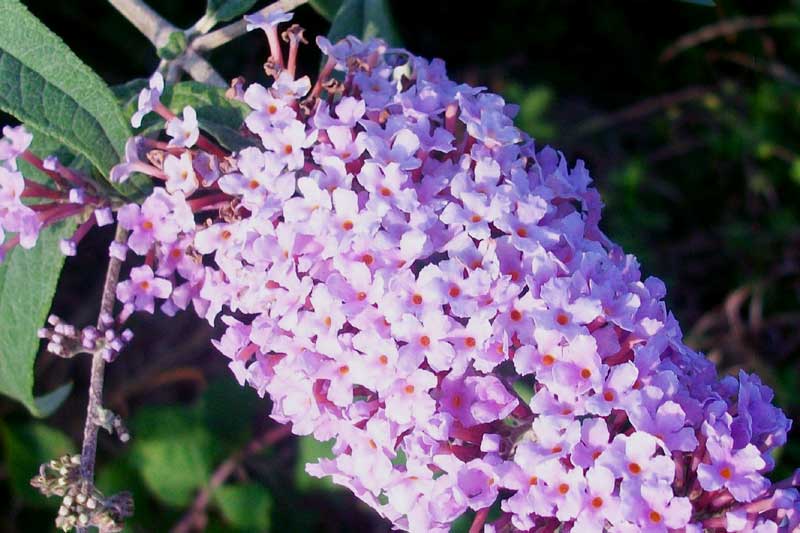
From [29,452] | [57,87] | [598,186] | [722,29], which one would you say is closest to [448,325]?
[57,87]

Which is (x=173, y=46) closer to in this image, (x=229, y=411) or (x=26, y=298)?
(x=26, y=298)

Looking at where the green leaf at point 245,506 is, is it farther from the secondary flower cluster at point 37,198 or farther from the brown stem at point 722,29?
the brown stem at point 722,29

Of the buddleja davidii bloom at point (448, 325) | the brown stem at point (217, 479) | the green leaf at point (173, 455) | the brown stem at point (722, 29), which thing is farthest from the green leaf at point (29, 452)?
the brown stem at point (722, 29)

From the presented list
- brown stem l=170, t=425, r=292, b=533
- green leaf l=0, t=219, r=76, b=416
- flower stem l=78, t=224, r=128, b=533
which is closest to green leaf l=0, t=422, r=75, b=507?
brown stem l=170, t=425, r=292, b=533

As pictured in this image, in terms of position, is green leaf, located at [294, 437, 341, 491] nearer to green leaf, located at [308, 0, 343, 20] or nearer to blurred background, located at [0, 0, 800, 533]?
blurred background, located at [0, 0, 800, 533]

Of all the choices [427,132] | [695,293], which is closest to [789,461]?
[695,293]

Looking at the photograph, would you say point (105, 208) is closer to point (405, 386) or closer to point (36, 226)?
point (36, 226)
